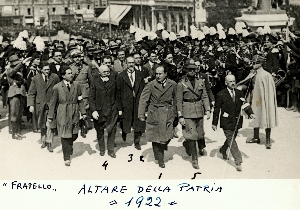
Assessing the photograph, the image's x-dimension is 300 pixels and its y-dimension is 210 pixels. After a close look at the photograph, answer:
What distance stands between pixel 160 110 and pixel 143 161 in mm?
1113

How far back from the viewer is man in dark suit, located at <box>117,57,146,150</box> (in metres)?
9.45

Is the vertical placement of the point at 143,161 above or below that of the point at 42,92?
below

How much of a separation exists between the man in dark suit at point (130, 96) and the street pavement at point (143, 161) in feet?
1.43

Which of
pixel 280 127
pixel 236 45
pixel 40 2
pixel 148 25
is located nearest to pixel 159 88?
pixel 280 127

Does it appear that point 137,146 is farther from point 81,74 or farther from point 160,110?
point 81,74

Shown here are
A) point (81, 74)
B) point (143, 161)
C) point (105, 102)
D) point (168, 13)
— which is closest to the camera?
point (143, 161)

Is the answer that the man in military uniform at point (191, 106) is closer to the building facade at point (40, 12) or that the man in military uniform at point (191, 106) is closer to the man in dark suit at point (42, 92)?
the man in dark suit at point (42, 92)

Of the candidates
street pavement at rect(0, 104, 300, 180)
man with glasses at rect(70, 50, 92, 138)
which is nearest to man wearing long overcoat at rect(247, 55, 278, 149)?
street pavement at rect(0, 104, 300, 180)

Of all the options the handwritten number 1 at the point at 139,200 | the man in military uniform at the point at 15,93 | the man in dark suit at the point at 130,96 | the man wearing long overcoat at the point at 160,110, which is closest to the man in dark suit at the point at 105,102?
the man in dark suit at the point at 130,96

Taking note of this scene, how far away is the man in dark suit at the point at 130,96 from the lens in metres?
9.45

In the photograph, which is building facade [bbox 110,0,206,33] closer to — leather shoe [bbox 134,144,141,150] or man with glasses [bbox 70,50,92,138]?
man with glasses [bbox 70,50,92,138]

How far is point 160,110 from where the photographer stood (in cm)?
817

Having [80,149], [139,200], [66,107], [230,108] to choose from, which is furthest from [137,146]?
[139,200]

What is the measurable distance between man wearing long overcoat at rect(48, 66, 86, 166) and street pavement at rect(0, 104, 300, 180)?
56 cm
